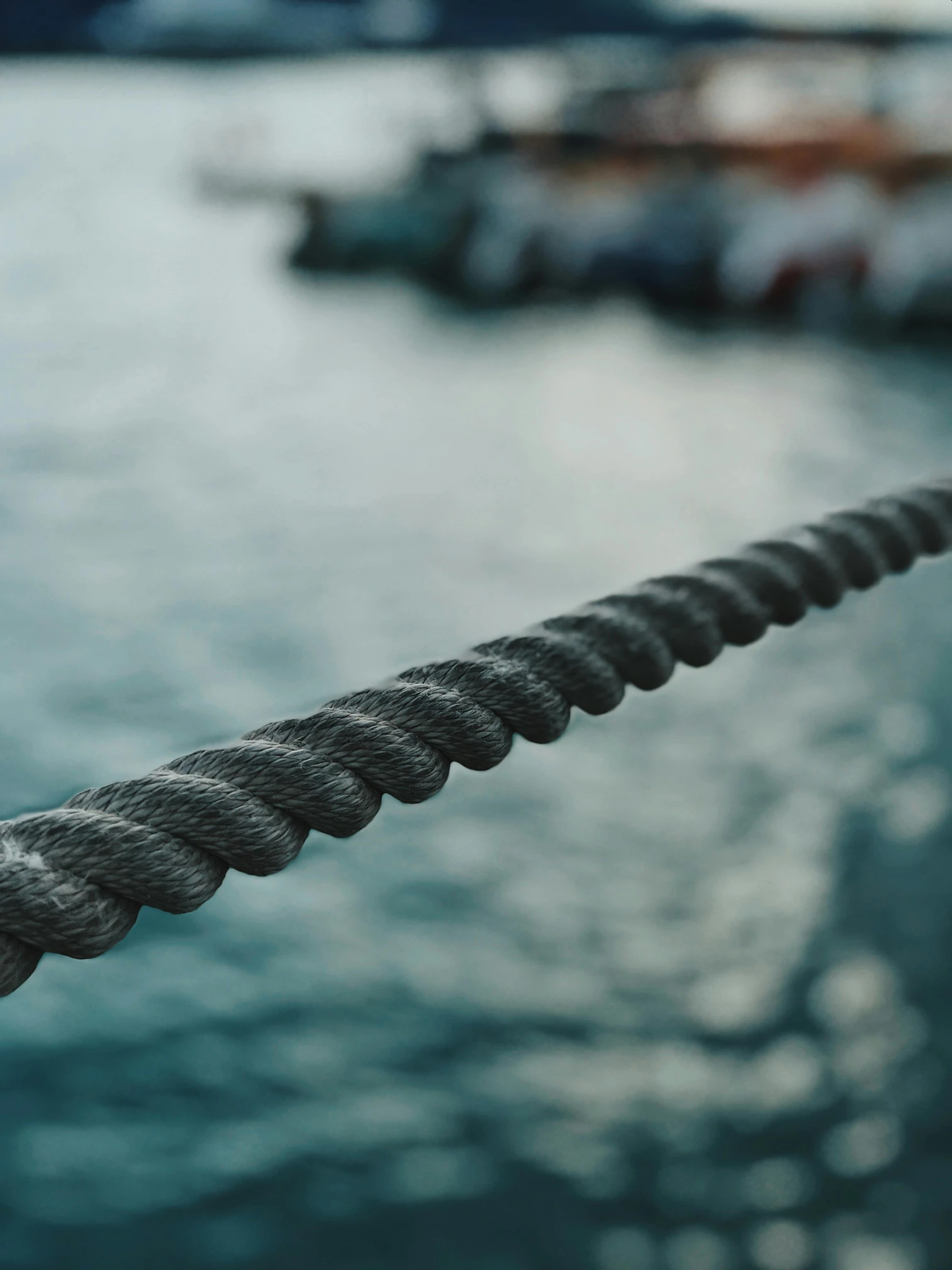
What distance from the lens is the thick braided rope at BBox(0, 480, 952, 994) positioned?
1.17 ft

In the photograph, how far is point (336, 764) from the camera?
1.35ft

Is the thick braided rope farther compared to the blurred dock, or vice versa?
the blurred dock

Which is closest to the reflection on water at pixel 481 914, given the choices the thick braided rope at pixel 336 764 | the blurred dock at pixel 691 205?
the thick braided rope at pixel 336 764

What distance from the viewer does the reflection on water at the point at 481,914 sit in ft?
2.73

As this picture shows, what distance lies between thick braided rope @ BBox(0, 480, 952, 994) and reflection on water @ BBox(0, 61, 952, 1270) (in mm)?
459

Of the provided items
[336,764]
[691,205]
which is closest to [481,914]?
[336,764]

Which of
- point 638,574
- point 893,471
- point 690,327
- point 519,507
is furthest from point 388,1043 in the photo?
point 690,327

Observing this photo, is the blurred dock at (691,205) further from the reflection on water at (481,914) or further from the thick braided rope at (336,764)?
the thick braided rope at (336,764)

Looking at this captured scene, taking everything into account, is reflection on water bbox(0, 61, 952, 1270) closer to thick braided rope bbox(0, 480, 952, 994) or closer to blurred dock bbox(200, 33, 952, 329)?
thick braided rope bbox(0, 480, 952, 994)

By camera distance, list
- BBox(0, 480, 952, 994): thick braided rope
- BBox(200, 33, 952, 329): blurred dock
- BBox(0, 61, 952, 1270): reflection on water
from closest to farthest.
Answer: BBox(0, 480, 952, 994): thick braided rope, BBox(0, 61, 952, 1270): reflection on water, BBox(200, 33, 952, 329): blurred dock

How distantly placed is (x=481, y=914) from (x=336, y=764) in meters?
0.69

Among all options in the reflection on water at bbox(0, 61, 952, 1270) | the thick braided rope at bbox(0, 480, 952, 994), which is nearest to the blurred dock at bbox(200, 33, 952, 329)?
the reflection on water at bbox(0, 61, 952, 1270)

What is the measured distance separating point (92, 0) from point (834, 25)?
2.67m

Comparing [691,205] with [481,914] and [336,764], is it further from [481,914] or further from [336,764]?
[336,764]
